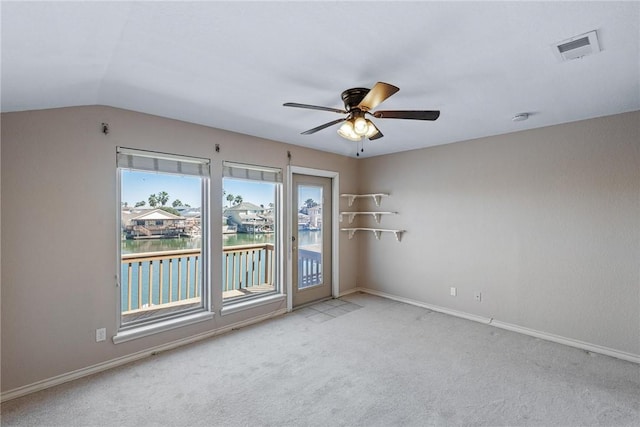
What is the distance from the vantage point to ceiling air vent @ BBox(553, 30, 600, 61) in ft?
5.62

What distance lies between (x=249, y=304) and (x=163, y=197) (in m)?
1.68

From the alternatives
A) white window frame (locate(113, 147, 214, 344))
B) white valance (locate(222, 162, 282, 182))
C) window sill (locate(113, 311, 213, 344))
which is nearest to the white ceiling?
white window frame (locate(113, 147, 214, 344))

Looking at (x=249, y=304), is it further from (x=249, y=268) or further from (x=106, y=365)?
(x=106, y=365)

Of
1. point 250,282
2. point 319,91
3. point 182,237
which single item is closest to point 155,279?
point 182,237

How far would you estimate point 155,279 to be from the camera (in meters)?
3.82

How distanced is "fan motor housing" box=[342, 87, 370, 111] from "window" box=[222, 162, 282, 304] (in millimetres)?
1891

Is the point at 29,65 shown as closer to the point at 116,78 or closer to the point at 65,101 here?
the point at 116,78

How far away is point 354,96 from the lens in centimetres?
234

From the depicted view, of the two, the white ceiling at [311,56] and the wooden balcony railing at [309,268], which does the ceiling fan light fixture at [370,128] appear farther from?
the wooden balcony railing at [309,268]

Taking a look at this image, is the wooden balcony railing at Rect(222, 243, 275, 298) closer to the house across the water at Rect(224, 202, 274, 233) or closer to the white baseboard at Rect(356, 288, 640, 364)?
the house across the water at Rect(224, 202, 274, 233)

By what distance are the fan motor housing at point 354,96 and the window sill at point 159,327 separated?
2774 mm

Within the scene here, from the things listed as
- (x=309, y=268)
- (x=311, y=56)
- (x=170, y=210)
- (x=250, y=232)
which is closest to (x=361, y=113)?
(x=311, y=56)

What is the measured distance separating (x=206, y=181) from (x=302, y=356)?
2226 millimetres

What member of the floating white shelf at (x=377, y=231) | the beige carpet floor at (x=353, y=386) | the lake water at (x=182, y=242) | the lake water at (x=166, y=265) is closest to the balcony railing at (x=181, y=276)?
the lake water at (x=166, y=265)
